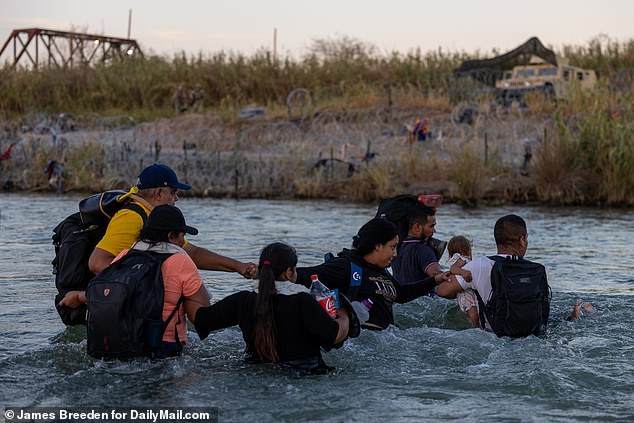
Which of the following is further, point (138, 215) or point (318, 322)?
point (138, 215)

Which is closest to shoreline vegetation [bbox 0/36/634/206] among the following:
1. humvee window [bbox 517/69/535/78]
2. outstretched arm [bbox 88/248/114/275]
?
humvee window [bbox 517/69/535/78]

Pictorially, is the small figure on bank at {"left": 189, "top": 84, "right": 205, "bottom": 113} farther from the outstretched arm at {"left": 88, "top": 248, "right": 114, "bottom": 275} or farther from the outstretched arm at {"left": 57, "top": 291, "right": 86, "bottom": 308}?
the outstretched arm at {"left": 88, "top": 248, "right": 114, "bottom": 275}

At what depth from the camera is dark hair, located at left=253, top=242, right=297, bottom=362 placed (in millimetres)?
6172

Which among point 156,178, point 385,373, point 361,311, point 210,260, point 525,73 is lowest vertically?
point 385,373

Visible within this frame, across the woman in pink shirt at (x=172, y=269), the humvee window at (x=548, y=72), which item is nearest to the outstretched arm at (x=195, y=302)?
the woman in pink shirt at (x=172, y=269)

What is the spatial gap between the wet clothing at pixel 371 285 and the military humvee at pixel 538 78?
18859mm

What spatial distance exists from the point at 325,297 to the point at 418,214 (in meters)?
2.18

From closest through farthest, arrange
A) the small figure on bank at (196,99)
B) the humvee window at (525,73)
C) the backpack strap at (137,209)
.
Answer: the backpack strap at (137,209) → the humvee window at (525,73) → the small figure on bank at (196,99)

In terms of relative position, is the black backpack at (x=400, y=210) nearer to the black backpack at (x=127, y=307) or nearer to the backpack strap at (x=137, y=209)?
the backpack strap at (x=137, y=209)

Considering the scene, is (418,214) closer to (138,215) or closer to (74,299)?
(138,215)

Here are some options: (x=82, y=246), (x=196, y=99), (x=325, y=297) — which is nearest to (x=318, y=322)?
(x=325, y=297)

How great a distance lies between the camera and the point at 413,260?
839 centimetres

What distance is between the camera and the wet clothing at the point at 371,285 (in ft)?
23.5

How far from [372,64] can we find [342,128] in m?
7.75
